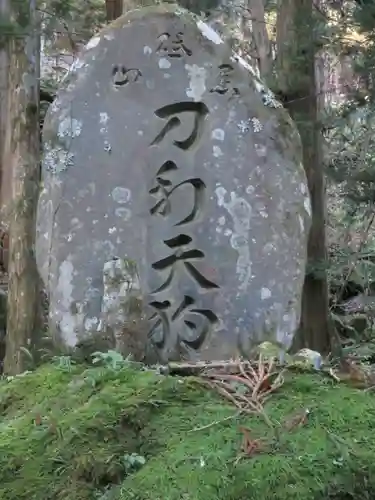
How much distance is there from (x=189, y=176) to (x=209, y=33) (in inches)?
22.6

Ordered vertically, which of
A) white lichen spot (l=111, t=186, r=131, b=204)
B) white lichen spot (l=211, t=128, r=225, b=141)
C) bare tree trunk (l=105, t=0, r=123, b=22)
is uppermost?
bare tree trunk (l=105, t=0, r=123, b=22)

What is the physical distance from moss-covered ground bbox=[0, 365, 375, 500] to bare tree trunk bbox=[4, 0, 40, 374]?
2.85 metres

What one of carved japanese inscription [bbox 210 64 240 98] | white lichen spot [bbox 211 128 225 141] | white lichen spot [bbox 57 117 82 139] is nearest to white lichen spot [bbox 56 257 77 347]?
white lichen spot [bbox 57 117 82 139]

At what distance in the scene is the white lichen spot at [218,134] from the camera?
2789 mm

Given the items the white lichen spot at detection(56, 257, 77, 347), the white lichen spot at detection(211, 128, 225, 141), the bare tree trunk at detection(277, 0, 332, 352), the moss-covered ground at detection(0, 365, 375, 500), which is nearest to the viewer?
the moss-covered ground at detection(0, 365, 375, 500)

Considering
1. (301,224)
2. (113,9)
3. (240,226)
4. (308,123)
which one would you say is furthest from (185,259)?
(113,9)

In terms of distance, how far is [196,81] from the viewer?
2.80 meters

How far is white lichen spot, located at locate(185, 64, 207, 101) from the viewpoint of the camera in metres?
2.79

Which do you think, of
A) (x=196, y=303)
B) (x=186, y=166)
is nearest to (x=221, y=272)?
(x=196, y=303)

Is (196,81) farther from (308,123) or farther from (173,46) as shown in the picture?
(308,123)

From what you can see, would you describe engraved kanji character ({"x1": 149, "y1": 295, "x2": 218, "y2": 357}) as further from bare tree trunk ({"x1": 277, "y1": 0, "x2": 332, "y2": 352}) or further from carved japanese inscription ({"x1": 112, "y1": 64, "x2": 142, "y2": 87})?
bare tree trunk ({"x1": 277, "y1": 0, "x2": 332, "y2": 352})

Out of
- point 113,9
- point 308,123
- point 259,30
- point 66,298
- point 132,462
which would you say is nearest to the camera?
point 132,462

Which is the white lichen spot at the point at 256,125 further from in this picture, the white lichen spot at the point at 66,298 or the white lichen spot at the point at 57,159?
the white lichen spot at the point at 66,298

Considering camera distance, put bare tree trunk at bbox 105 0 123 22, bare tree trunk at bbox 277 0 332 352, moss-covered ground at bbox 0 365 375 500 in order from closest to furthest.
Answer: moss-covered ground at bbox 0 365 375 500
bare tree trunk at bbox 277 0 332 352
bare tree trunk at bbox 105 0 123 22
